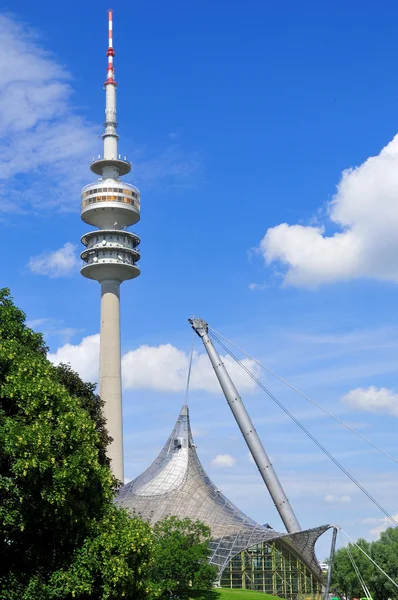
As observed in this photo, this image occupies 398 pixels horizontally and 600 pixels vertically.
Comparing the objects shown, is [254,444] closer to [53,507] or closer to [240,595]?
[240,595]

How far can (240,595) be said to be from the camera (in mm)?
65312

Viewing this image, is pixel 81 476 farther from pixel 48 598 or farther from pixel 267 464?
pixel 267 464

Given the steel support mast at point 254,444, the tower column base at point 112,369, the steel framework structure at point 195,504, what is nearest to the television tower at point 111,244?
the tower column base at point 112,369

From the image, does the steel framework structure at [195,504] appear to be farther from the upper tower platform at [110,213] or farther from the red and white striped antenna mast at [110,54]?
the red and white striped antenna mast at [110,54]

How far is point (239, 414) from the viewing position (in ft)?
265

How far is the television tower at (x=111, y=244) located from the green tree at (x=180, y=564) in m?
40.6

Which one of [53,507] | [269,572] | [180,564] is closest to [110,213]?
[269,572]

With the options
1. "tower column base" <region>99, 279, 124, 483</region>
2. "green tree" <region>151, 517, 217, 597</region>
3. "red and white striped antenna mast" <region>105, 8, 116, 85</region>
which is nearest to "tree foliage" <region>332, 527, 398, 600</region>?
"tower column base" <region>99, 279, 124, 483</region>

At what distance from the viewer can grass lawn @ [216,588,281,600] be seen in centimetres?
6375

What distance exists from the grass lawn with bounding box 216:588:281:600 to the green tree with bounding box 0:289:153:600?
1254 inches

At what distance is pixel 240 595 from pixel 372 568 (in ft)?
106

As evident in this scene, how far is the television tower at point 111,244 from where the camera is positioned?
103 meters

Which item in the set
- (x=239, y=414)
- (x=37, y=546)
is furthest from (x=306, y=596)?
(x=37, y=546)

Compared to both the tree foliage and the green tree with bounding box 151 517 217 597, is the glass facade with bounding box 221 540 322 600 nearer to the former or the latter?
the green tree with bounding box 151 517 217 597
